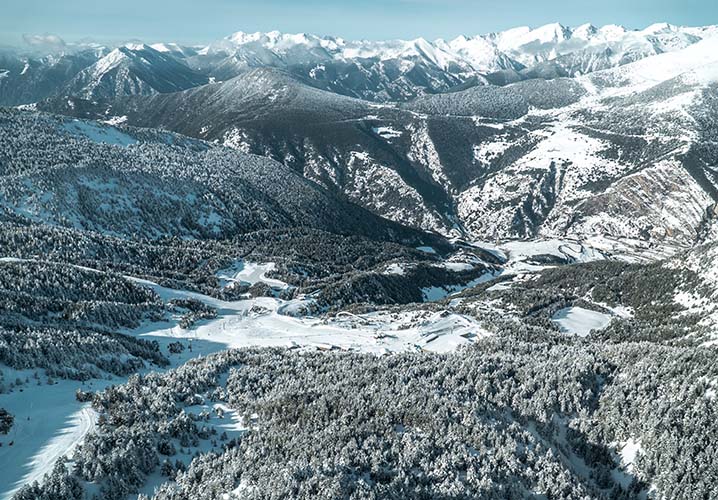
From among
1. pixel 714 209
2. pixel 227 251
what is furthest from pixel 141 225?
pixel 714 209

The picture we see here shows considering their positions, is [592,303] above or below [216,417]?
below

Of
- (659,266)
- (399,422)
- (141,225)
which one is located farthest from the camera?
(141,225)

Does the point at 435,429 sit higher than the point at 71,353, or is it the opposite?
the point at 71,353

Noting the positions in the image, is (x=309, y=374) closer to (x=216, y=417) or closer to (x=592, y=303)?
(x=216, y=417)

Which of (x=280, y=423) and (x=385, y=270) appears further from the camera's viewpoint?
(x=385, y=270)

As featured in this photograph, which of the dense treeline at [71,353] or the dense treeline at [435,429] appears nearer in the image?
the dense treeline at [435,429]

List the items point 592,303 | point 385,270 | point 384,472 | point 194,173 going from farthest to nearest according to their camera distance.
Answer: point 194,173 → point 385,270 → point 592,303 → point 384,472

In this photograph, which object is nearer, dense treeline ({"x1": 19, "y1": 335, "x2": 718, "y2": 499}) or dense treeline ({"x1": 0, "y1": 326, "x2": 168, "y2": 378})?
dense treeline ({"x1": 19, "y1": 335, "x2": 718, "y2": 499})

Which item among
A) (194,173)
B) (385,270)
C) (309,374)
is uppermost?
(194,173)

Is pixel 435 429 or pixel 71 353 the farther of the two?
pixel 71 353

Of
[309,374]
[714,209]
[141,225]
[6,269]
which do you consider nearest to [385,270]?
[141,225]
